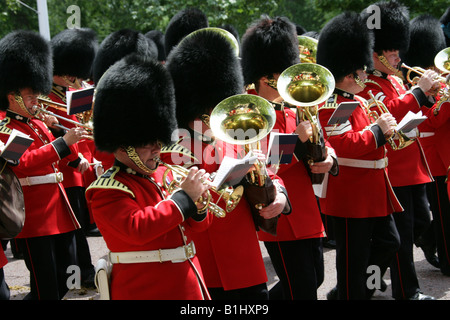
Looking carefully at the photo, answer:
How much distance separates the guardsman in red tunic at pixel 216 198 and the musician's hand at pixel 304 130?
46 cm

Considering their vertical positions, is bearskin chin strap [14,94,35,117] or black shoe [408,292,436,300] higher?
bearskin chin strap [14,94,35,117]

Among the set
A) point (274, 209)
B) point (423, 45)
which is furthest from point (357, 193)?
point (423, 45)

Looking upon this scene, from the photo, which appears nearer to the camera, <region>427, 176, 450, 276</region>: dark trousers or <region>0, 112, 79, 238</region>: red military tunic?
<region>0, 112, 79, 238</region>: red military tunic

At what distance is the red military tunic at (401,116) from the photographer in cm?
468

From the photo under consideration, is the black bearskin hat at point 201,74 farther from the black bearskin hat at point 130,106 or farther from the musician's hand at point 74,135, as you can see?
the musician's hand at point 74,135

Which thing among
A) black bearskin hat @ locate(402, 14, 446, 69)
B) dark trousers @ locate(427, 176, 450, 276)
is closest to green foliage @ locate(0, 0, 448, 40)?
black bearskin hat @ locate(402, 14, 446, 69)

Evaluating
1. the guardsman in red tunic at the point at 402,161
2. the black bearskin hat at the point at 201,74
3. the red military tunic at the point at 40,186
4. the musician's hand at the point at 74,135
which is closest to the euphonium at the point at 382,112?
the guardsman in red tunic at the point at 402,161

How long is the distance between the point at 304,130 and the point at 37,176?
5.91 feet

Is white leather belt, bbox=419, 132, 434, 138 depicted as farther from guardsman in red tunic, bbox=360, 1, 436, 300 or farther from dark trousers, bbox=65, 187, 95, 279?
dark trousers, bbox=65, 187, 95, 279

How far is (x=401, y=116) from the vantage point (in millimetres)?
4688

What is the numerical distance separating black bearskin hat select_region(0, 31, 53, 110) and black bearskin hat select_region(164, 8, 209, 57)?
2035 mm

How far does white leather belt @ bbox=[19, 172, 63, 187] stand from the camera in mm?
4309

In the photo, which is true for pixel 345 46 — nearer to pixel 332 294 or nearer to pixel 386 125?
pixel 386 125
